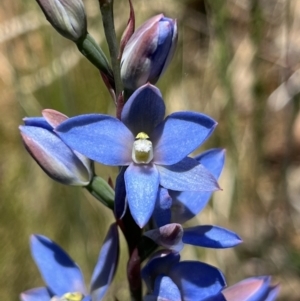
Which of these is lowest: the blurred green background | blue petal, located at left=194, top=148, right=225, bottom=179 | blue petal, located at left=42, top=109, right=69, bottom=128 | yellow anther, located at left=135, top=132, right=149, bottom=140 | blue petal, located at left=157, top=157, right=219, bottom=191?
the blurred green background

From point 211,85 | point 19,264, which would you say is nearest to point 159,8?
point 211,85

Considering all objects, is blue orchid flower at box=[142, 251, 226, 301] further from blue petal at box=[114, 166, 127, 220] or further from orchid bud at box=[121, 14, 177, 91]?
orchid bud at box=[121, 14, 177, 91]

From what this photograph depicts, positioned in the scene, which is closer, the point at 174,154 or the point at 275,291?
the point at 174,154

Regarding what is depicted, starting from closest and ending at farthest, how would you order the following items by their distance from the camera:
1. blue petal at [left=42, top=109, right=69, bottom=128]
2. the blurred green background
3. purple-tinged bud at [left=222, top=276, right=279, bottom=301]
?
blue petal at [left=42, top=109, right=69, bottom=128] → purple-tinged bud at [left=222, top=276, right=279, bottom=301] → the blurred green background

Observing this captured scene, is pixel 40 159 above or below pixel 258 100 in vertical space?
above

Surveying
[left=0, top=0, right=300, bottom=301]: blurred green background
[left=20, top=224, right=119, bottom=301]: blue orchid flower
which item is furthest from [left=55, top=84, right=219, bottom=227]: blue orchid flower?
[left=0, top=0, right=300, bottom=301]: blurred green background

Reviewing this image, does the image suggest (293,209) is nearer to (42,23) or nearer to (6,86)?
(42,23)

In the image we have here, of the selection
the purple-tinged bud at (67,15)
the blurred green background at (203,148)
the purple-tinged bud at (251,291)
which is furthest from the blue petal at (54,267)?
the blurred green background at (203,148)
